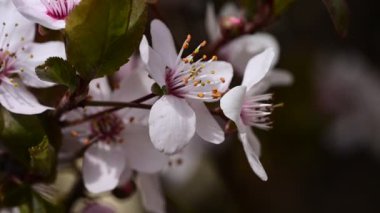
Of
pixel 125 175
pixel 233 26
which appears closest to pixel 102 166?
pixel 125 175

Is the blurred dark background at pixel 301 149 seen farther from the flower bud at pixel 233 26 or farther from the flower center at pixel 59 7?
the flower center at pixel 59 7

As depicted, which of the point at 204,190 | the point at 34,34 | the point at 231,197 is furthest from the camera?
the point at 204,190

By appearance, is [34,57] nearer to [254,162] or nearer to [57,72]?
[57,72]

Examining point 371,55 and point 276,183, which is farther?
point 371,55

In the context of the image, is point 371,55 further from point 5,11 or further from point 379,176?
point 5,11

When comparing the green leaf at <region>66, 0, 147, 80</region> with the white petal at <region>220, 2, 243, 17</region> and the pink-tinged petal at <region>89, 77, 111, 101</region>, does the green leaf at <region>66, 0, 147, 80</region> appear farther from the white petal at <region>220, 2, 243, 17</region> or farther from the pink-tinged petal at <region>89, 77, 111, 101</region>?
the white petal at <region>220, 2, 243, 17</region>

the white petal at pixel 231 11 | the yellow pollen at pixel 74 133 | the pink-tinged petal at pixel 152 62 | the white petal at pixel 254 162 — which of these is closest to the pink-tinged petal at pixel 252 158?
the white petal at pixel 254 162

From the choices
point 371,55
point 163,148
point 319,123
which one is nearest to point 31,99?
point 163,148
